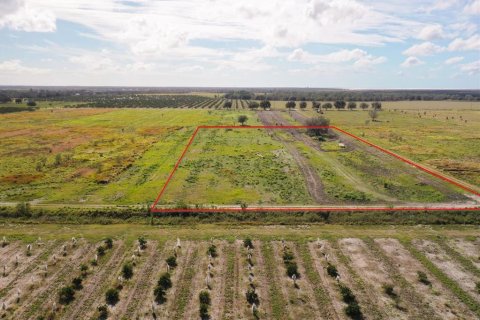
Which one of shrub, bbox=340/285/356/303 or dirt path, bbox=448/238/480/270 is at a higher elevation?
dirt path, bbox=448/238/480/270

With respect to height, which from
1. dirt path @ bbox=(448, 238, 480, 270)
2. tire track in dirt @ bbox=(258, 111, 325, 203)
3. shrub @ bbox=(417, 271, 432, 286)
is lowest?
shrub @ bbox=(417, 271, 432, 286)

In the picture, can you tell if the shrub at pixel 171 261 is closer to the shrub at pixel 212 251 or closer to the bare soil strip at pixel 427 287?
the shrub at pixel 212 251

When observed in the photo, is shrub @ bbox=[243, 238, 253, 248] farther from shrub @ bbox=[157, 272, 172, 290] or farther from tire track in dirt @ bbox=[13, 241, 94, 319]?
tire track in dirt @ bbox=[13, 241, 94, 319]

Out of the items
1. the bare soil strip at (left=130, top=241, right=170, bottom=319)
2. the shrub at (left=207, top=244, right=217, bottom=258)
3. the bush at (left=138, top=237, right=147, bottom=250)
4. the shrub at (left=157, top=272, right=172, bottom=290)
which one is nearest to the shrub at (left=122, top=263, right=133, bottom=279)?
the bare soil strip at (left=130, top=241, right=170, bottom=319)

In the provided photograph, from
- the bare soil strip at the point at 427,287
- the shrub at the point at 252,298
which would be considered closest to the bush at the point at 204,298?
the shrub at the point at 252,298

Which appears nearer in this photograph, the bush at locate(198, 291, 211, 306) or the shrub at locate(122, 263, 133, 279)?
the bush at locate(198, 291, 211, 306)

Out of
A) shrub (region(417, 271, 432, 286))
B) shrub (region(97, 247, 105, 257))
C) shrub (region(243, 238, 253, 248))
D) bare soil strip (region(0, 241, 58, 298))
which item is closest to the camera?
bare soil strip (region(0, 241, 58, 298))

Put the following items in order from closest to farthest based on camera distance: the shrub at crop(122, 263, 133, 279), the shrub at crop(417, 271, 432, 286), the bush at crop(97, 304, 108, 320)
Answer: the bush at crop(97, 304, 108, 320) → the shrub at crop(417, 271, 432, 286) → the shrub at crop(122, 263, 133, 279)
